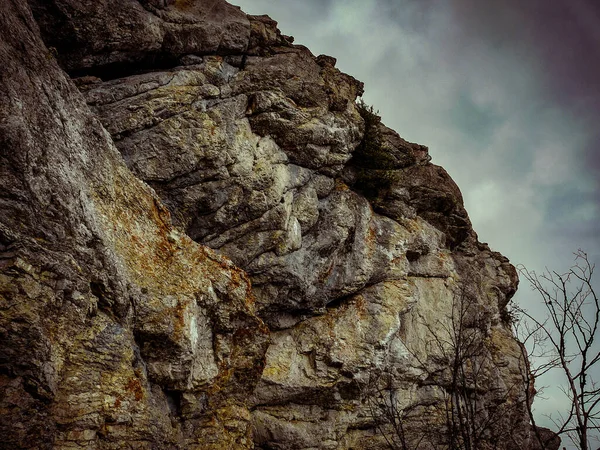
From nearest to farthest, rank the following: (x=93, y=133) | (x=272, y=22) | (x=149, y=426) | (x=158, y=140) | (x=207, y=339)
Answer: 1. (x=149, y=426)
2. (x=93, y=133)
3. (x=207, y=339)
4. (x=158, y=140)
5. (x=272, y=22)

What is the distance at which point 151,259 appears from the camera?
11820 mm

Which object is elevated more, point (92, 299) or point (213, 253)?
point (213, 253)

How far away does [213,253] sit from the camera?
13672 millimetres

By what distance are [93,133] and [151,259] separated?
3.30 meters

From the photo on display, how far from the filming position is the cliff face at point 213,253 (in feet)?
29.9

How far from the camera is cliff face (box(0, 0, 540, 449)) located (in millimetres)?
9109

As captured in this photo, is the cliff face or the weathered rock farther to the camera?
the cliff face

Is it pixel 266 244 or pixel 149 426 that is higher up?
pixel 266 244

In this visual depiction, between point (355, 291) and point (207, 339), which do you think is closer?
point (207, 339)

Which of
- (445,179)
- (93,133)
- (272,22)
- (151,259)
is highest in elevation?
(272,22)

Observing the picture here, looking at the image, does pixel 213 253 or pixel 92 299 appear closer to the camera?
pixel 92 299

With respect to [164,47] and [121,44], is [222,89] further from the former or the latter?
[121,44]

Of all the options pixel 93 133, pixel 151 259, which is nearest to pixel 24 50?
pixel 93 133

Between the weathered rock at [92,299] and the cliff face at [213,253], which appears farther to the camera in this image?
the cliff face at [213,253]
